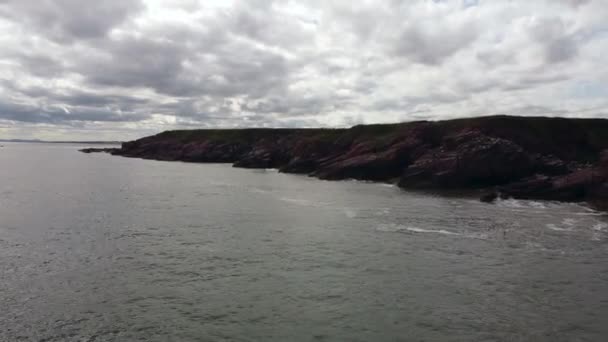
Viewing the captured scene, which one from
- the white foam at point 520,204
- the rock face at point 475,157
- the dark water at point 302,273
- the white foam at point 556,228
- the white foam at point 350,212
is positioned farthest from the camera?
the rock face at point 475,157

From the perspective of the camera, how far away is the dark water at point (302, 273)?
18.9 meters

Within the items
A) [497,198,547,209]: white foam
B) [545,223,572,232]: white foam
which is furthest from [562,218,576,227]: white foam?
[497,198,547,209]: white foam

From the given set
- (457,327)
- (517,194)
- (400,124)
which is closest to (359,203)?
(517,194)

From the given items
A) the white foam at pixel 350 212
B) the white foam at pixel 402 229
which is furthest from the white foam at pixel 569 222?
the white foam at pixel 350 212

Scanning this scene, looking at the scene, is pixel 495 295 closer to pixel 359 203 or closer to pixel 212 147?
pixel 359 203

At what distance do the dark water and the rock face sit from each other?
1086 centimetres

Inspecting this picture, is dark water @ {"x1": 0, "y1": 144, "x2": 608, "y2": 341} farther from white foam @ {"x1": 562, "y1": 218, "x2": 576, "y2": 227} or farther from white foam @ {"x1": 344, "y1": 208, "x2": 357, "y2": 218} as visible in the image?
white foam @ {"x1": 344, "y1": 208, "x2": 357, "y2": 218}

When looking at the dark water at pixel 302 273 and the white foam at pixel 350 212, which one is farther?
the white foam at pixel 350 212

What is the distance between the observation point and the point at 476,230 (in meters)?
37.2

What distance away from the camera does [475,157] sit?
6794 centimetres

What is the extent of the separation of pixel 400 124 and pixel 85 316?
99513 mm

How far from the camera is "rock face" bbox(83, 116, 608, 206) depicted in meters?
57.8

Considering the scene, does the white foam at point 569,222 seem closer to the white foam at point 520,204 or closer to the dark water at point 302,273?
the dark water at point 302,273

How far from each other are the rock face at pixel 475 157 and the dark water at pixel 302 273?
10856mm
